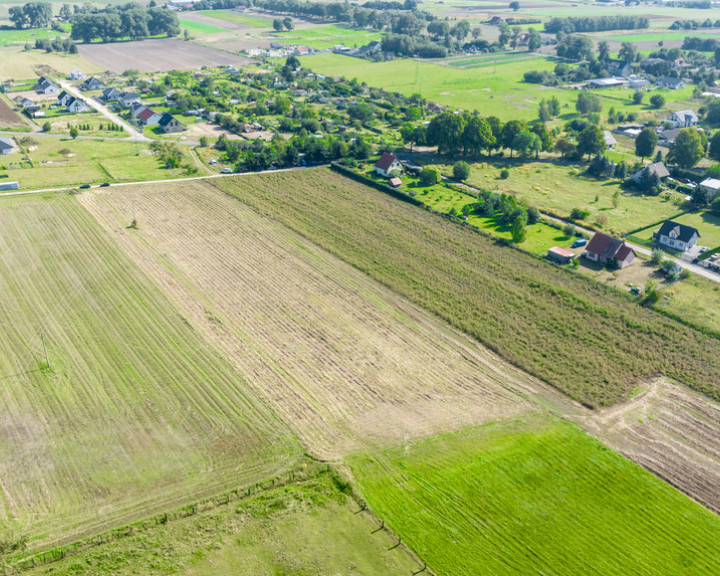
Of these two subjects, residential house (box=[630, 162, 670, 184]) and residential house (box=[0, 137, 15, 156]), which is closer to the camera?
residential house (box=[630, 162, 670, 184])

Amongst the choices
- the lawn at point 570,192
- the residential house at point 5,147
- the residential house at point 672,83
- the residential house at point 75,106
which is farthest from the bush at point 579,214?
the residential house at point 672,83

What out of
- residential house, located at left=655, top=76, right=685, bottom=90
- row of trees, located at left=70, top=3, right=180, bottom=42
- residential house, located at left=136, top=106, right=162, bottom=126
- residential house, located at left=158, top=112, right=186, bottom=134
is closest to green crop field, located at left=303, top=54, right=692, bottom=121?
residential house, located at left=655, top=76, right=685, bottom=90

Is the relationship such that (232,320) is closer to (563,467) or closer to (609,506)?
(563,467)

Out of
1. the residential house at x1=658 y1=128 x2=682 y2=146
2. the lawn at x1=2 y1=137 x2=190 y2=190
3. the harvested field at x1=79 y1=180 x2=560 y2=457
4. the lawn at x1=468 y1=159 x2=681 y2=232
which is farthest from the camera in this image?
the residential house at x1=658 y1=128 x2=682 y2=146

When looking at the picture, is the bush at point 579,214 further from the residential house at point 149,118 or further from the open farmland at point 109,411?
the residential house at point 149,118

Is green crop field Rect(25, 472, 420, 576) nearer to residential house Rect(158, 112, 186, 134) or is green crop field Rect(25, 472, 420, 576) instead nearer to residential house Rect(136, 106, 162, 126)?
residential house Rect(158, 112, 186, 134)

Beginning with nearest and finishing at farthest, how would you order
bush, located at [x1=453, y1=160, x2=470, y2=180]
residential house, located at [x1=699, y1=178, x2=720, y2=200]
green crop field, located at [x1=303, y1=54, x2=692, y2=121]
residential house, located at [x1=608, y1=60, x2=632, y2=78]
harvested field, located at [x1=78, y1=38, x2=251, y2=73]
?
residential house, located at [x1=699, y1=178, x2=720, y2=200] → bush, located at [x1=453, y1=160, x2=470, y2=180] → green crop field, located at [x1=303, y1=54, x2=692, y2=121] → residential house, located at [x1=608, y1=60, x2=632, y2=78] → harvested field, located at [x1=78, y1=38, x2=251, y2=73]

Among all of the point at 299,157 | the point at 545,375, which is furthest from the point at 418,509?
the point at 299,157
